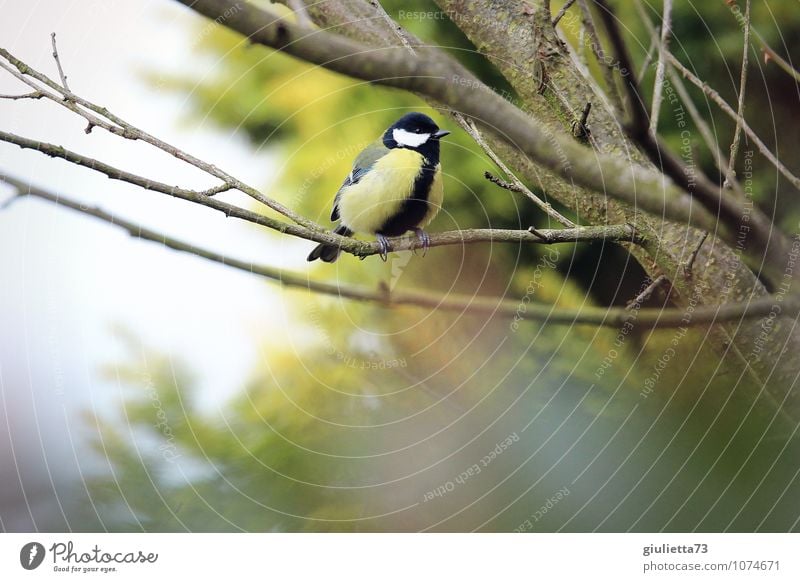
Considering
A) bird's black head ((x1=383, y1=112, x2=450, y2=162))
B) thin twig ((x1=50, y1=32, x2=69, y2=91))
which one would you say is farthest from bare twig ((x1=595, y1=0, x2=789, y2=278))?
thin twig ((x1=50, y1=32, x2=69, y2=91))

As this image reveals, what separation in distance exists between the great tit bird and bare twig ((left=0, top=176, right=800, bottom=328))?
0.06m

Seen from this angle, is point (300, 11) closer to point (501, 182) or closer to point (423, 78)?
point (501, 182)

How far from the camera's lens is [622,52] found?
0.66 metres

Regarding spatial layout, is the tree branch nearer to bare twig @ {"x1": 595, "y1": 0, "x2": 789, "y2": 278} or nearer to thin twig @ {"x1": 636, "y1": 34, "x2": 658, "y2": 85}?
bare twig @ {"x1": 595, "y1": 0, "x2": 789, "y2": 278}

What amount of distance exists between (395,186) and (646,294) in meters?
0.34

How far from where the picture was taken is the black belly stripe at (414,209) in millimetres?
946

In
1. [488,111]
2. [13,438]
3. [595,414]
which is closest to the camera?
[488,111]

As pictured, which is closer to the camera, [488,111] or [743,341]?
[488,111]

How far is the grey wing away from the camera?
90 cm

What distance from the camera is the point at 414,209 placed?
95 cm

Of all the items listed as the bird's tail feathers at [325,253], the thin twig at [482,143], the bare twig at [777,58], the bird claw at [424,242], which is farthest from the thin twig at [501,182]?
the bare twig at [777,58]

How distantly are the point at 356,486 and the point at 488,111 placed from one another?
52cm
